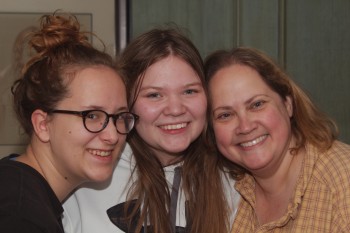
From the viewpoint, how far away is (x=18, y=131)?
2.64 meters

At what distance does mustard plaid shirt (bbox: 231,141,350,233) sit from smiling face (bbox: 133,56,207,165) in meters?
0.43

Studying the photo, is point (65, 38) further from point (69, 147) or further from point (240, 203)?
point (240, 203)

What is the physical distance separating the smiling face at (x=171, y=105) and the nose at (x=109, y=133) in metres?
0.29

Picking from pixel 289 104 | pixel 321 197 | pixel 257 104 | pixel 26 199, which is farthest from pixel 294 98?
pixel 26 199

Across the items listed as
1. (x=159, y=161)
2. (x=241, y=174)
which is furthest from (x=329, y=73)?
(x=159, y=161)

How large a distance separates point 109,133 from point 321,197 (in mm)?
737

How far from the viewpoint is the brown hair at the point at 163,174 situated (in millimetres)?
1884

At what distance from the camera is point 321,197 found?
5.58ft

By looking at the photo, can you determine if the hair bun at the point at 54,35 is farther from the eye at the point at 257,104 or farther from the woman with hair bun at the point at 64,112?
the eye at the point at 257,104

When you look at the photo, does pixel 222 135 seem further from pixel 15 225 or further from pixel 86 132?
pixel 15 225

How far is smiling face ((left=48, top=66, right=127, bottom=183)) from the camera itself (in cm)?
152

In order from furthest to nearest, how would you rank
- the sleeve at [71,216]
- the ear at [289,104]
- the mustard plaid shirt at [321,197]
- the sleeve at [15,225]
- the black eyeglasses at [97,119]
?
the ear at [289,104], the sleeve at [71,216], the mustard plaid shirt at [321,197], the black eyeglasses at [97,119], the sleeve at [15,225]

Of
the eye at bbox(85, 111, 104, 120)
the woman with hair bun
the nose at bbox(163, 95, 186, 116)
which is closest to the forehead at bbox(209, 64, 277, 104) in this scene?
the nose at bbox(163, 95, 186, 116)

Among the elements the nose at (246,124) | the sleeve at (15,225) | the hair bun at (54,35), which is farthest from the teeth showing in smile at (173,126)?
the sleeve at (15,225)
